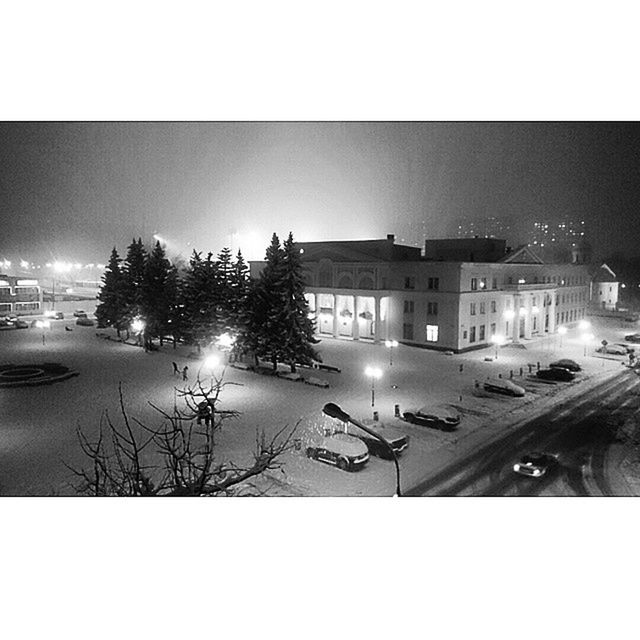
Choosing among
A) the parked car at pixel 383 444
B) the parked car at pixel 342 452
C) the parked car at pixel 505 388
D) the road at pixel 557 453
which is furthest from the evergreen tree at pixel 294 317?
the road at pixel 557 453

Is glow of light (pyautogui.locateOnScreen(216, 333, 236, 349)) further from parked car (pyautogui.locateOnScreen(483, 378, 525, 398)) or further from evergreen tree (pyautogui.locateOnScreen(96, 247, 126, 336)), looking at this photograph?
parked car (pyautogui.locateOnScreen(483, 378, 525, 398))

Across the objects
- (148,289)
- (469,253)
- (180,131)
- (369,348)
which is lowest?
(369,348)

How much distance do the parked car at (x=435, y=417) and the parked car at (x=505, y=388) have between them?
1637mm

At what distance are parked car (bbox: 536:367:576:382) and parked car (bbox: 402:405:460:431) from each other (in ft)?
10.3

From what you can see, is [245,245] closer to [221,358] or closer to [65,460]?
[221,358]

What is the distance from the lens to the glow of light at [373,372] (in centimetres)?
935

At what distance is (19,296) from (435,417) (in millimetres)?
8876

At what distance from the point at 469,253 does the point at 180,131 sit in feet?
21.1

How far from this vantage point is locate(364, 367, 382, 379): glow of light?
935 centimetres

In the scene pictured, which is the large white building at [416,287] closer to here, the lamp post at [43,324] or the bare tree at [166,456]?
the bare tree at [166,456]

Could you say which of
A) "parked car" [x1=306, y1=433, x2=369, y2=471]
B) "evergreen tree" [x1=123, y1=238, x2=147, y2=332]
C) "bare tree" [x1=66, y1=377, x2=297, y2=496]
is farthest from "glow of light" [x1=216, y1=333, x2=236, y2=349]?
"parked car" [x1=306, y1=433, x2=369, y2=471]

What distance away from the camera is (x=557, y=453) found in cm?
710

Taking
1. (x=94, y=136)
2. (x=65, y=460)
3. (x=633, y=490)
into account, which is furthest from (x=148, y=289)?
(x=633, y=490)

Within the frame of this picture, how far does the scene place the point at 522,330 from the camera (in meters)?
12.9
